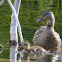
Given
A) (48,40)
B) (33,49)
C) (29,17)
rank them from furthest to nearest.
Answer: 1. (29,17)
2. (48,40)
3. (33,49)

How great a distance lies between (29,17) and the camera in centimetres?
1217

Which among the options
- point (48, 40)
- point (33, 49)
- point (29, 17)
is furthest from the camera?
point (29, 17)

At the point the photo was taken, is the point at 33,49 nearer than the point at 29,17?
Yes

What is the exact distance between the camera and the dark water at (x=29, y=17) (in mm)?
8547

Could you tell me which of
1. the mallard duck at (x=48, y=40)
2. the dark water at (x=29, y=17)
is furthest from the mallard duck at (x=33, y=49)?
the mallard duck at (x=48, y=40)

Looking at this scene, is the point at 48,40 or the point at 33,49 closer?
the point at 33,49

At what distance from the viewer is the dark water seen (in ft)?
28.0

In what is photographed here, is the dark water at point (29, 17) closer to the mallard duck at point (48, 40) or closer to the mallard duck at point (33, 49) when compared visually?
the mallard duck at point (33, 49)

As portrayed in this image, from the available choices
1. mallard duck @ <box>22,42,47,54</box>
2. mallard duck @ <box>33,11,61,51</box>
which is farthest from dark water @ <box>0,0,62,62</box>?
mallard duck @ <box>33,11,61,51</box>

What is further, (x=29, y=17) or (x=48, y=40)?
(x=29, y=17)

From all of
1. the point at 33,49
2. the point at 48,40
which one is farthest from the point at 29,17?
the point at 33,49

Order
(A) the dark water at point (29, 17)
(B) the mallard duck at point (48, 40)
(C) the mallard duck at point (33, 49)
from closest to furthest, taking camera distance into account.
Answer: (C) the mallard duck at point (33, 49), (B) the mallard duck at point (48, 40), (A) the dark water at point (29, 17)

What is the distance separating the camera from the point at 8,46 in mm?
7738

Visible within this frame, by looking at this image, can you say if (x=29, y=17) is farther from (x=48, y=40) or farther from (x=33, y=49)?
(x=33, y=49)
